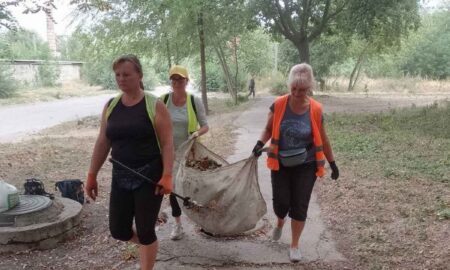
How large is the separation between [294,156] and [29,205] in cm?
284

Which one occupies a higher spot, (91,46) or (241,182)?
(91,46)

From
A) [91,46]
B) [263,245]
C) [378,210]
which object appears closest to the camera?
[263,245]

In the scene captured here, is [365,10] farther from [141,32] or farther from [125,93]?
[125,93]

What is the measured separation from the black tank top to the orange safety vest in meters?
1.10

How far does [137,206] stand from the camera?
3225 mm

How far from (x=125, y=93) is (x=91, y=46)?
775 inches

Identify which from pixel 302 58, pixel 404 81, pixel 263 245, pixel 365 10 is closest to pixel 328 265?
pixel 263 245

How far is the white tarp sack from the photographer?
4066 mm

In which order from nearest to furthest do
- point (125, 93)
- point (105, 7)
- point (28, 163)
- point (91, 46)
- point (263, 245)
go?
1. point (125, 93)
2. point (263, 245)
3. point (105, 7)
4. point (28, 163)
5. point (91, 46)

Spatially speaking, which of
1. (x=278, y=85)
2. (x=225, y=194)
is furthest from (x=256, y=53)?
(x=225, y=194)

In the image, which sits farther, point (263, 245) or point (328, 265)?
point (263, 245)

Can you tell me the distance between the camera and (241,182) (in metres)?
4.09

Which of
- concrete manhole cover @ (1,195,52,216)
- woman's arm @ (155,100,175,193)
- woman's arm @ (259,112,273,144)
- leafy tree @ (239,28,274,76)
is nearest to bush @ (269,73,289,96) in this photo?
leafy tree @ (239,28,274,76)

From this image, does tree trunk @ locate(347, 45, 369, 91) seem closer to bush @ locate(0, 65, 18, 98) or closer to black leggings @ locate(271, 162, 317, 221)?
bush @ locate(0, 65, 18, 98)
